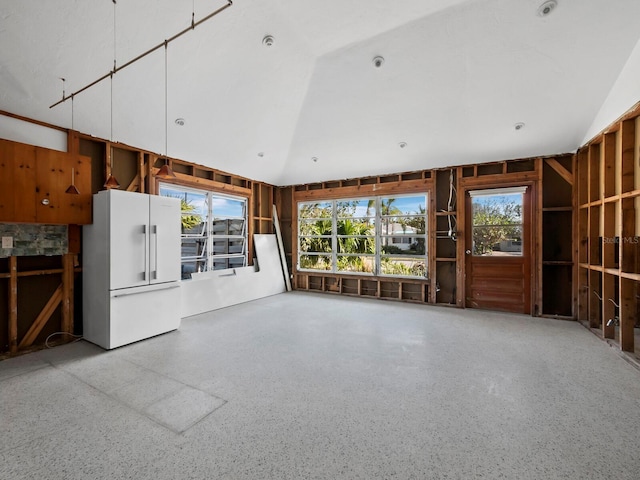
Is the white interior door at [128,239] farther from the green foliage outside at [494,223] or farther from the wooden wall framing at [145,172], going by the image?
the green foliage outside at [494,223]

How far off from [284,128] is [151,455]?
520 centimetres

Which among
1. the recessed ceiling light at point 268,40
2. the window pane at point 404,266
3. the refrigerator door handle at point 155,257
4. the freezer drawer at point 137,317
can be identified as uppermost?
the recessed ceiling light at point 268,40

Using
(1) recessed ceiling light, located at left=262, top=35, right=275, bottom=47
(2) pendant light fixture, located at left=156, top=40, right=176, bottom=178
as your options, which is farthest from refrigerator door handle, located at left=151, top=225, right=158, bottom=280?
(1) recessed ceiling light, located at left=262, top=35, right=275, bottom=47

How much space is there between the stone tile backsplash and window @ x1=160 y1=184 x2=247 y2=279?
1.77 metres

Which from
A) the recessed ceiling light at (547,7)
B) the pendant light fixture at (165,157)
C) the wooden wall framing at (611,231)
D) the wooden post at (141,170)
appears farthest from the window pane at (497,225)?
the wooden post at (141,170)

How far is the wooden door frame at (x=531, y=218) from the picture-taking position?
17.5ft

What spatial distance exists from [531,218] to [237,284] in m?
6.10

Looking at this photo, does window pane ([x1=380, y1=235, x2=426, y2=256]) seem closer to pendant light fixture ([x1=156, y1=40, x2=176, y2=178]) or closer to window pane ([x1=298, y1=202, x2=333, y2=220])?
window pane ([x1=298, y1=202, x2=333, y2=220])

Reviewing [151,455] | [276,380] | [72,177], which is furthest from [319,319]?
[72,177]

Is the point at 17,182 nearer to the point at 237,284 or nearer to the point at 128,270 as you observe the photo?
the point at 128,270

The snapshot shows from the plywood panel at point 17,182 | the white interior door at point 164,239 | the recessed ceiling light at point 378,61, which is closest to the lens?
the plywood panel at point 17,182

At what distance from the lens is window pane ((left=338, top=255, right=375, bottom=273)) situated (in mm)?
7168

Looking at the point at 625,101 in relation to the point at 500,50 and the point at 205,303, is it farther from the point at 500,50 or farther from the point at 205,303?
the point at 205,303

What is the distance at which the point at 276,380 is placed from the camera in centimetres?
290
